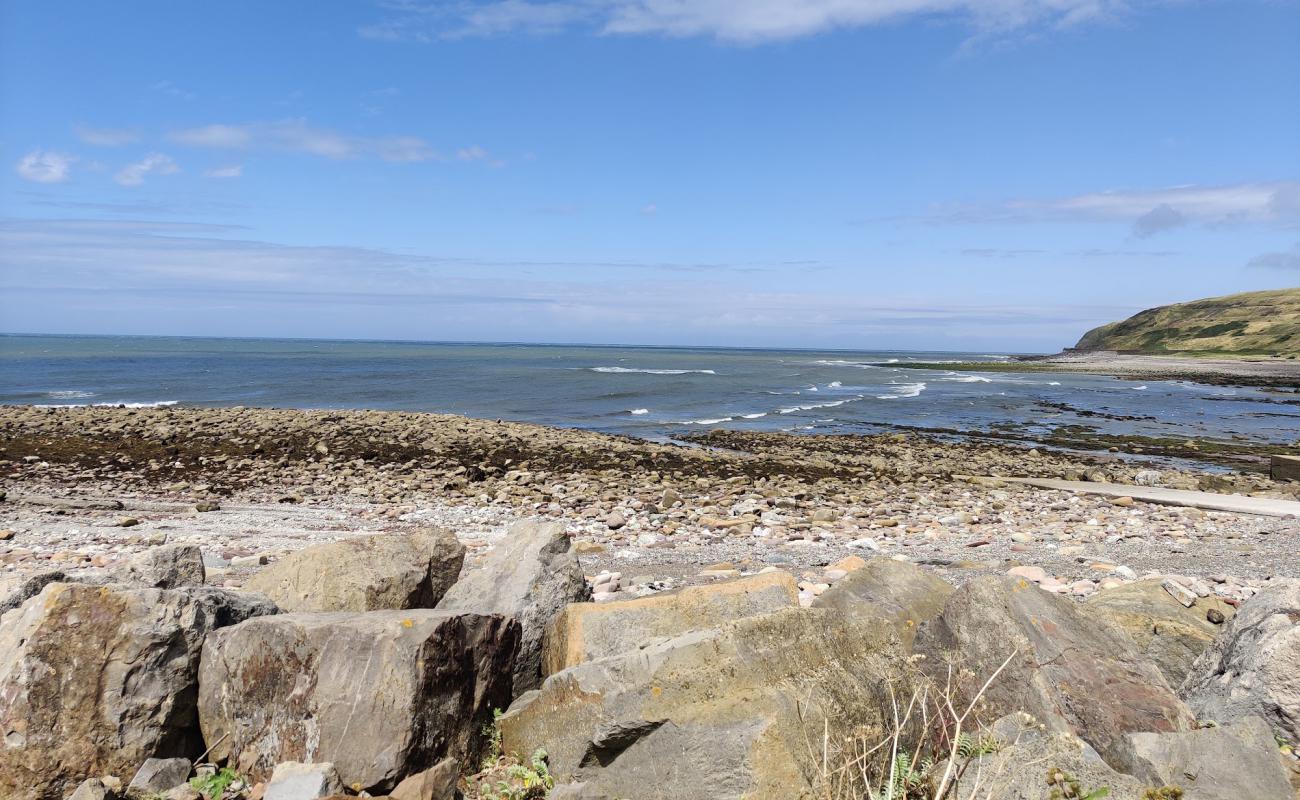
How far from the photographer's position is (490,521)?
44.8ft

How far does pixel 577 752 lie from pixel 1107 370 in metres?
102

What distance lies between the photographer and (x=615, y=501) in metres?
15.6

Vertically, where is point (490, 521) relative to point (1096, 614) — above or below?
below

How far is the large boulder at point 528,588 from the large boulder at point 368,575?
0.33 meters

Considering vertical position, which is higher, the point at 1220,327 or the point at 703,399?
the point at 1220,327

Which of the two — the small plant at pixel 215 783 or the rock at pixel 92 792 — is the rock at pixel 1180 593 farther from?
the rock at pixel 92 792

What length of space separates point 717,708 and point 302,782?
1993 millimetres

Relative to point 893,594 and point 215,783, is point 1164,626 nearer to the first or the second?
point 893,594

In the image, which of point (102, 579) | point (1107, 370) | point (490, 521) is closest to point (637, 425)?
point (490, 521)

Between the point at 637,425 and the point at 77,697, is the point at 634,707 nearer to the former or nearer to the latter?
the point at 77,697

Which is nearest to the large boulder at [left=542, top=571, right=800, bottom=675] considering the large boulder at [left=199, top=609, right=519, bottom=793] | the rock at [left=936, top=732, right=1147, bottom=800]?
the large boulder at [left=199, top=609, right=519, bottom=793]

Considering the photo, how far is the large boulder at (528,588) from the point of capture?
204 inches

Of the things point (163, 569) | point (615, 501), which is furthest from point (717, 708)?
point (615, 501)

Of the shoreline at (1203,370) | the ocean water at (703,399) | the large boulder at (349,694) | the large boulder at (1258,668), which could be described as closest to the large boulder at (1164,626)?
the large boulder at (1258,668)
